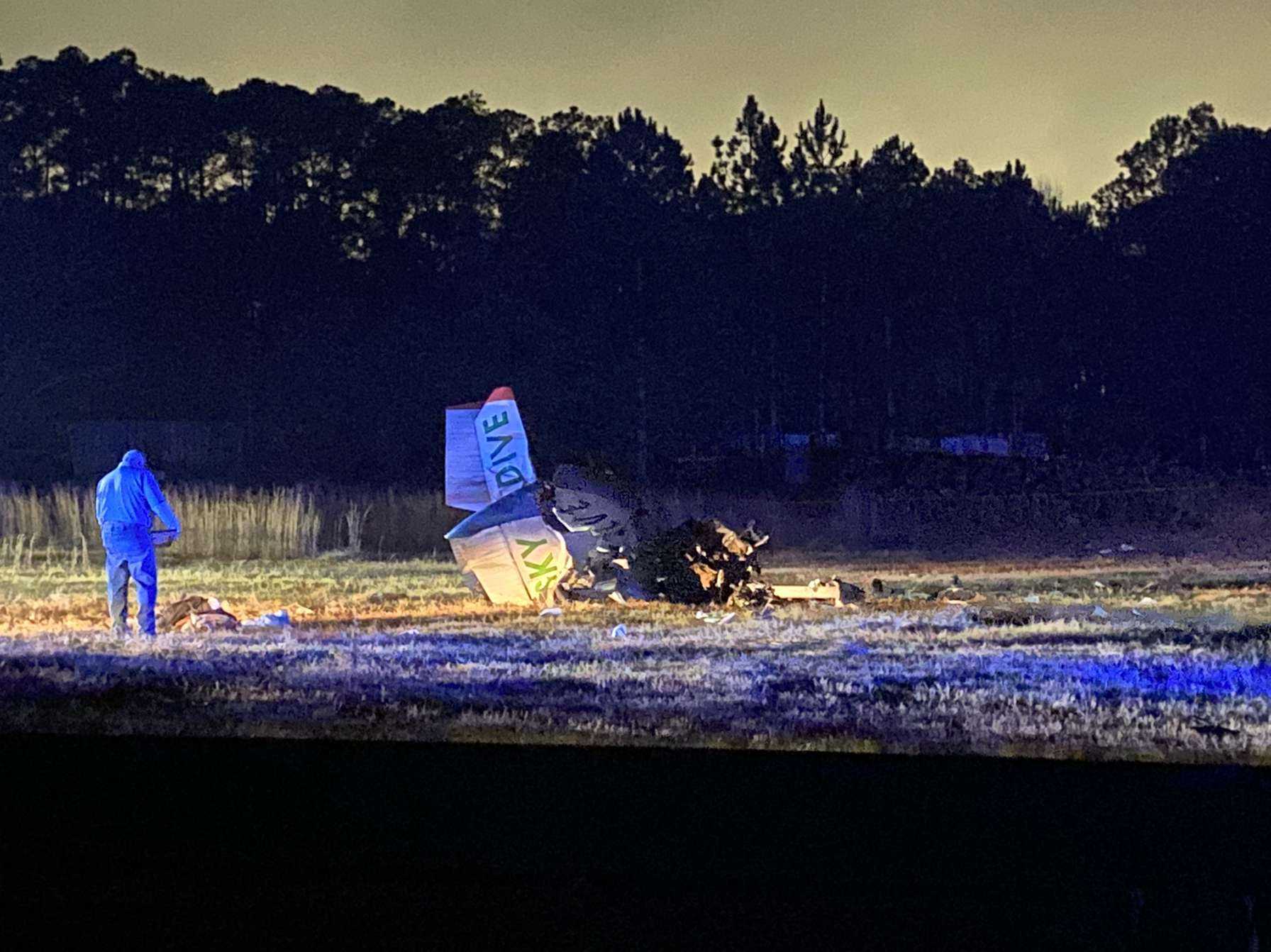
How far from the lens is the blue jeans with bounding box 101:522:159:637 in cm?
1825

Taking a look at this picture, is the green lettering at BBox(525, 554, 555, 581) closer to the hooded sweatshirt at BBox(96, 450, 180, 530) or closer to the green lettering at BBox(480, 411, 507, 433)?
the green lettering at BBox(480, 411, 507, 433)

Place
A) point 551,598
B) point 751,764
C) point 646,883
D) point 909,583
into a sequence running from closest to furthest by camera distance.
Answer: point 646,883, point 751,764, point 551,598, point 909,583

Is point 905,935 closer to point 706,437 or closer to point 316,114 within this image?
point 706,437

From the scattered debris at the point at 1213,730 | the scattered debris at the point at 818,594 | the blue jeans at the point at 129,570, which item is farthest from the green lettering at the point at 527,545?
the scattered debris at the point at 1213,730

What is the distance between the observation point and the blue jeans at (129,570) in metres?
18.2

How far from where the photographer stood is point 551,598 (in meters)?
23.2

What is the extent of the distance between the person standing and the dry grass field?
25.1 inches

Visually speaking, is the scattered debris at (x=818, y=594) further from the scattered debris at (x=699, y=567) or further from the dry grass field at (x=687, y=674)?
the dry grass field at (x=687, y=674)

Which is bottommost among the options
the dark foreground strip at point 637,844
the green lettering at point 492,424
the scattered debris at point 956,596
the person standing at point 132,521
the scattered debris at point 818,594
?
the scattered debris at point 956,596

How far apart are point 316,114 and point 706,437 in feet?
55.9

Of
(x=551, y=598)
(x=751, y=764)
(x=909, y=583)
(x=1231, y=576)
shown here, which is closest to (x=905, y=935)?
(x=751, y=764)

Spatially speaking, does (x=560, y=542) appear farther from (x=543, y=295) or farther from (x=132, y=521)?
(x=543, y=295)

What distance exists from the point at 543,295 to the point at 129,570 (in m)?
44.1

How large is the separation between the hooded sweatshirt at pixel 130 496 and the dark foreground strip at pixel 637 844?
643cm
